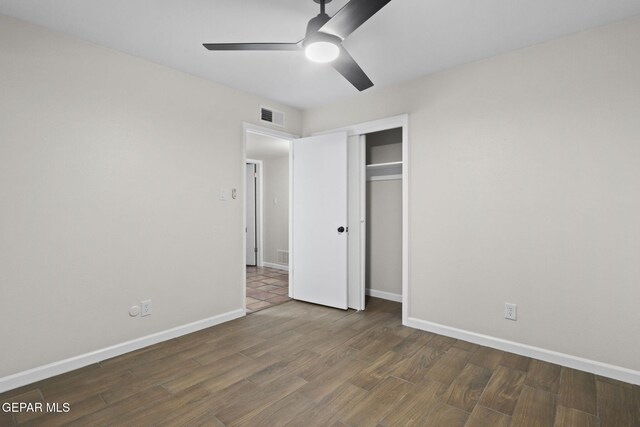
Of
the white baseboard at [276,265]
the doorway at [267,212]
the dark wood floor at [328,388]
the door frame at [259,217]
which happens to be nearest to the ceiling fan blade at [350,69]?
the dark wood floor at [328,388]

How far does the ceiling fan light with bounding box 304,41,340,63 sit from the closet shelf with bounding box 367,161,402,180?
6.76 ft

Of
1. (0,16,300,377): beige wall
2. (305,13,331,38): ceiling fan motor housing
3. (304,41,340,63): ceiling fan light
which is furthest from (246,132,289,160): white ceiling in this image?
(305,13,331,38): ceiling fan motor housing

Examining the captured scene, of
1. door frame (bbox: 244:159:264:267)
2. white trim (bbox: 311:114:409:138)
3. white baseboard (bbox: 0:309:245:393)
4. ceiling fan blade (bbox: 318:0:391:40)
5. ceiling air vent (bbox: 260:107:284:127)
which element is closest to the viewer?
ceiling fan blade (bbox: 318:0:391:40)

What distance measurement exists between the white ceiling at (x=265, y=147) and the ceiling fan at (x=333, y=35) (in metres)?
2.53

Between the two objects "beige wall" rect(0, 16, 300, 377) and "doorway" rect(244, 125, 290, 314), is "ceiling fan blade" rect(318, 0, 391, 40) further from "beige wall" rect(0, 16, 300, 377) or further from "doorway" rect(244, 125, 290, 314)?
"doorway" rect(244, 125, 290, 314)

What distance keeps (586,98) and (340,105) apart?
7.59 feet

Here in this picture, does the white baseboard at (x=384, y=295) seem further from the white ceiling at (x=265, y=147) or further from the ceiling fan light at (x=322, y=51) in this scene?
the ceiling fan light at (x=322, y=51)

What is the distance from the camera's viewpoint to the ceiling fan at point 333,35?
1.53 metres

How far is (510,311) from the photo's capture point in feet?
8.64

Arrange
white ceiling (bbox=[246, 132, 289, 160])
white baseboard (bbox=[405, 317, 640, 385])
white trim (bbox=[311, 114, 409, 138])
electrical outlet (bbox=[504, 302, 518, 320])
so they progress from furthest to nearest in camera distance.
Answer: white ceiling (bbox=[246, 132, 289, 160])
white trim (bbox=[311, 114, 409, 138])
electrical outlet (bbox=[504, 302, 518, 320])
white baseboard (bbox=[405, 317, 640, 385])

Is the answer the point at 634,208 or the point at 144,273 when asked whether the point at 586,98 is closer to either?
the point at 634,208

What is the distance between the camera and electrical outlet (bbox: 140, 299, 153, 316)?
271 cm

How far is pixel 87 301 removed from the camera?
Answer: 2.42 metres

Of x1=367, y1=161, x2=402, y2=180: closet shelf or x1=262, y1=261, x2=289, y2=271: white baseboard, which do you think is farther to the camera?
x1=262, y1=261, x2=289, y2=271: white baseboard
